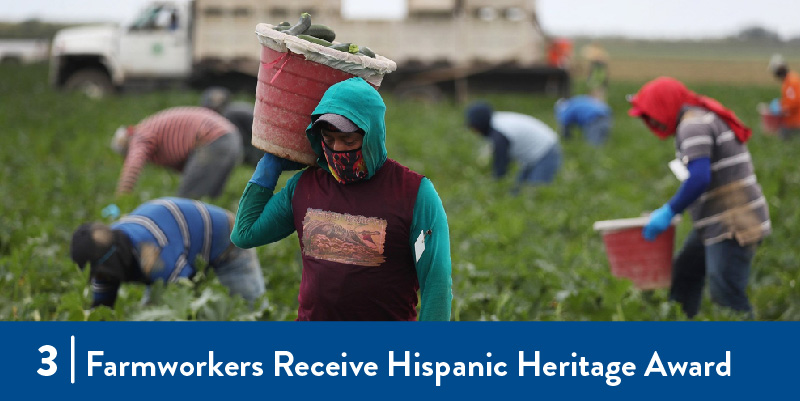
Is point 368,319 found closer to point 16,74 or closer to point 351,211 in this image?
point 351,211

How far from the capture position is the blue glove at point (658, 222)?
5051 millimetres

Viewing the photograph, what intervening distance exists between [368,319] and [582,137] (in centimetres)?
1392

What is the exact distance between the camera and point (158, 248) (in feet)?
14.6

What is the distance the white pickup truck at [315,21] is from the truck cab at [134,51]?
2 centimetres

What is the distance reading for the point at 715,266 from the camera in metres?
5.12

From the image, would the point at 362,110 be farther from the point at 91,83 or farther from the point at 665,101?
the point at 91,83

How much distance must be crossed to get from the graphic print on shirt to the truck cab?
20.2 metres

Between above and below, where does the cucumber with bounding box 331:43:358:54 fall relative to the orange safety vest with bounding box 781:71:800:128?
above

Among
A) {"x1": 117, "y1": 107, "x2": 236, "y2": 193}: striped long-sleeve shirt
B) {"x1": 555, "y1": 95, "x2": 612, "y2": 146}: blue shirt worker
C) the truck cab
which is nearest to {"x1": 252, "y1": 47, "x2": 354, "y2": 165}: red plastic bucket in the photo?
{"x1": 117, "y1": 107, "x2": 236, "y2": 193}: striped long-sleeve shirt

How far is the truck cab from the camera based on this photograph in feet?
72.6

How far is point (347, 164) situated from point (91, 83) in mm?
21781

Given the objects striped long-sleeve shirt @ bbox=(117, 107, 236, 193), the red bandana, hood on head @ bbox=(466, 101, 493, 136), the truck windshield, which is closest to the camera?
the red bandana

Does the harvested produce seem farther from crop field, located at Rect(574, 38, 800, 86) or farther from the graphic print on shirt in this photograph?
crop field, located at Rect(574, 38, 800, 86)

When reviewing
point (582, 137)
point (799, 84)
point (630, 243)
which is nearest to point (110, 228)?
point (630, 243)
